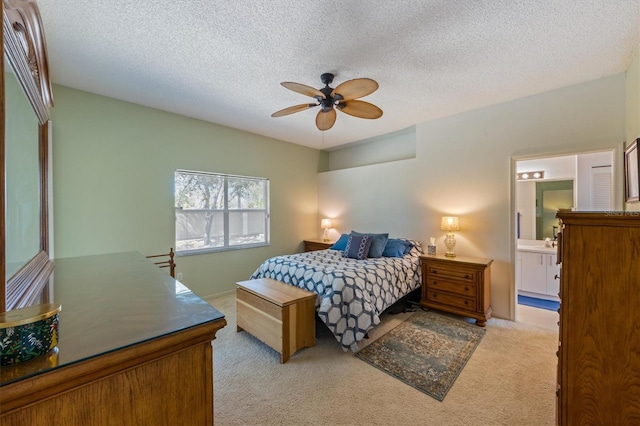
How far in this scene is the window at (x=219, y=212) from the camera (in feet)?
12.6

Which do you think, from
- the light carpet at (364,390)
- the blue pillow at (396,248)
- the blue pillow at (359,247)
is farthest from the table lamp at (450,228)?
the light carpet at (364,390)

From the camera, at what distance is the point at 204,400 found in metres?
0.72

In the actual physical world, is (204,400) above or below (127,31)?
below

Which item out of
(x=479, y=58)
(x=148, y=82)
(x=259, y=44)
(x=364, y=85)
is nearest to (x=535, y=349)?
(x=479, y=58)

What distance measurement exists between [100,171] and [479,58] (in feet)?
13.6

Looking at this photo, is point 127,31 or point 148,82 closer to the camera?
point 127,31

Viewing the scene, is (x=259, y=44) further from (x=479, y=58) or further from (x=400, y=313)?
(x=400, y=313)

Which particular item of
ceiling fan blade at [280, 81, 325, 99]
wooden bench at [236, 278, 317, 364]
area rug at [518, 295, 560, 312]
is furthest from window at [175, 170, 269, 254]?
area rug at [518, 295, 560, 312]

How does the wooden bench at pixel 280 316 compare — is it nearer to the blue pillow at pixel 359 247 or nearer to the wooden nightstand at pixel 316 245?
the blue pillow at pixel 359 247

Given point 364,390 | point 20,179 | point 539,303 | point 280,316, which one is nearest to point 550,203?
point 539,303

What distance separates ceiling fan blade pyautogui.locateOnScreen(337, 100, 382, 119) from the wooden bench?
1838 millimetres

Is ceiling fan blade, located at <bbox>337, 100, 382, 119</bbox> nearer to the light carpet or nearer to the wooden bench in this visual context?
the wooden bench

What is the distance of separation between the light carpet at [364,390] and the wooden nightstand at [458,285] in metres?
0.47

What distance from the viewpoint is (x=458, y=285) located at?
3.21m
